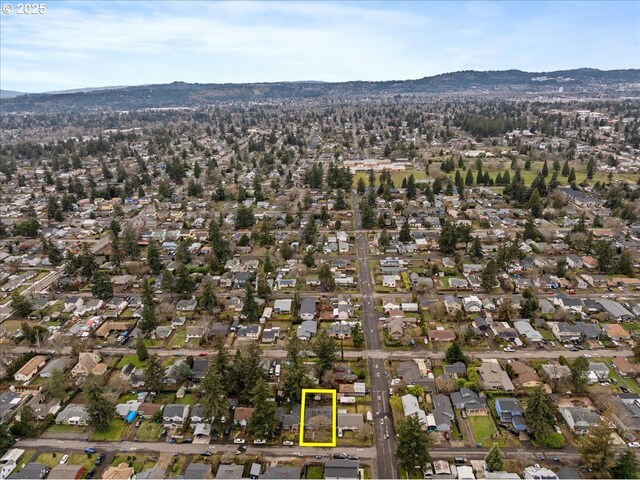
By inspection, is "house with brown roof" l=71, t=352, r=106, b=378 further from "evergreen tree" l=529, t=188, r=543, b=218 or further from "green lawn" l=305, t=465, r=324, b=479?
"evergreen tree" l=529, t=188, r=543, b=218

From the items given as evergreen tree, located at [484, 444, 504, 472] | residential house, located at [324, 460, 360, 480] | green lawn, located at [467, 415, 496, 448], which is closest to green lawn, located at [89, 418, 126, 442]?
residential house, located at [324, 460, 360, 480]

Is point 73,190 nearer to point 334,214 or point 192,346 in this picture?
point 334,214

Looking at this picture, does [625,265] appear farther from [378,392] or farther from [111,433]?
[111,433]

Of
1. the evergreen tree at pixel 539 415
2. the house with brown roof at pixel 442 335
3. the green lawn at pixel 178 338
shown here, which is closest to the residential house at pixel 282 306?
the green lawn at pixel 178 338

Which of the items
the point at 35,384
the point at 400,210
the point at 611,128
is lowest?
the point at 35,384

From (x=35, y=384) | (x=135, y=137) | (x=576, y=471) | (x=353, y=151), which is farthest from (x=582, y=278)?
(x=135, y=137)

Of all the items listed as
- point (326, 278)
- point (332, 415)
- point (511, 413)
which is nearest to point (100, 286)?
point (326, 278)
